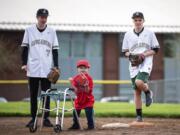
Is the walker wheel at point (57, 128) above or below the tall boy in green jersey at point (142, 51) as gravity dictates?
below

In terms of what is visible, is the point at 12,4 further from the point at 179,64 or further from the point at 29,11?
the point at 179,64

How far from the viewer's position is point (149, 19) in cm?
4569

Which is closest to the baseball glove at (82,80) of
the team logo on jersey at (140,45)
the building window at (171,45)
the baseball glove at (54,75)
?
the baseball glove at (54,75)

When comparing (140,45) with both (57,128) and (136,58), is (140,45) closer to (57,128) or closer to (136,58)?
(136,58)

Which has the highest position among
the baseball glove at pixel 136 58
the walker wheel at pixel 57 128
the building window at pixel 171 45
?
the building window at pixel 171 45

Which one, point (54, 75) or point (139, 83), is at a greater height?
point (54, 75)

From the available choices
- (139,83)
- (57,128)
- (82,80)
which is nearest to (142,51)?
(139,83)

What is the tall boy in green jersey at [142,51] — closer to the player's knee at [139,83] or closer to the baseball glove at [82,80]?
the player's knee at [139,83]

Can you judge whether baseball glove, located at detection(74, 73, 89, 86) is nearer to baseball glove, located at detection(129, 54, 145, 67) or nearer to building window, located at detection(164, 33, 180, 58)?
baseball glove, located at detection(129, 54, 145, 67)

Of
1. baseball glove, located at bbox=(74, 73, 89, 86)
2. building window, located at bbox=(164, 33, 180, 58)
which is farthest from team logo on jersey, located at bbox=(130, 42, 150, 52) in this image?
building window, located at bbox=(164, 33, 180, 58)

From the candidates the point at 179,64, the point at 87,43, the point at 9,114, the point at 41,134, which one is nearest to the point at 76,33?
the point at 87,43

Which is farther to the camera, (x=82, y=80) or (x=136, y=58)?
(x=136, y=58)

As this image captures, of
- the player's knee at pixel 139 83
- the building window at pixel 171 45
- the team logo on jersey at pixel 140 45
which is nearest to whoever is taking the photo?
the player's knee at pixel 139 83

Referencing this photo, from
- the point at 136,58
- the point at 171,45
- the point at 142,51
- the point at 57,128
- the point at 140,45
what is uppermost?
the point at 171,45
